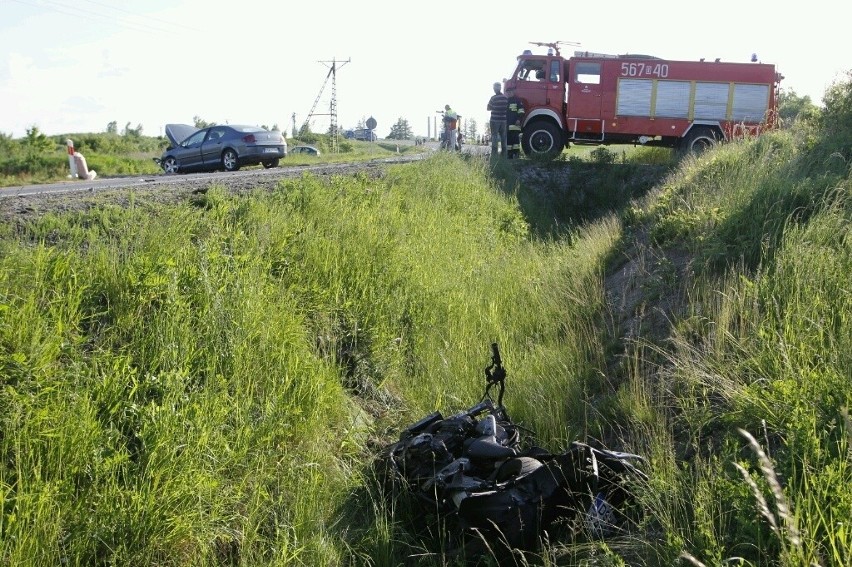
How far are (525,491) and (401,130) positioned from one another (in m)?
88.5

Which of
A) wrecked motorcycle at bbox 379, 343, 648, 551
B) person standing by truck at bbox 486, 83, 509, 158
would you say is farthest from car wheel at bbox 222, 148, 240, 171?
wrecked motorcycle at bbox 379, 343, 648, 551

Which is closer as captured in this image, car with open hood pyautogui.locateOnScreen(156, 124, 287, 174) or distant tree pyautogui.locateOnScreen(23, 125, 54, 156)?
car with open hood pyautogui.locateOnScreen(156, 124, 287, 174)

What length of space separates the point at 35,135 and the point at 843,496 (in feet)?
116

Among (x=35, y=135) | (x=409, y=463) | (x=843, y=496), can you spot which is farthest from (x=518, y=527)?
(x=35, y=135)

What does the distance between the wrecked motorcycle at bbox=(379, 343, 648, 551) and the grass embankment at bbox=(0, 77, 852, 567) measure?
165 millimetres

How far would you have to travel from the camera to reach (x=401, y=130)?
9075 centimetres

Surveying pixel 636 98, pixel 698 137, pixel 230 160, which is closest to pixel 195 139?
pixel 230 160

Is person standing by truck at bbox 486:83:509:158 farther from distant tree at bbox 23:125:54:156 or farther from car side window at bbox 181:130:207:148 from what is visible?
distant tree at bbox 23:125:54:156

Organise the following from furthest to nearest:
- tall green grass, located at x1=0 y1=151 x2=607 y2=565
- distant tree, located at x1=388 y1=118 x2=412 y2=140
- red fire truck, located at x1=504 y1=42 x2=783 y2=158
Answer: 1. distant tree, located at x1=388 y1=118 x2=412 y2=140
2. red fire truck, located at x1=504 y1=42 x2=783 y2=158
3. tall green grass, located at x1=0 y1=151 x2=607 y2=565

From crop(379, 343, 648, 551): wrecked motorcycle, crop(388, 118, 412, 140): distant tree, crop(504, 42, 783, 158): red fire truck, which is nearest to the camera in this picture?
crop(379, 343, 648, 551): wrecked motorcycle

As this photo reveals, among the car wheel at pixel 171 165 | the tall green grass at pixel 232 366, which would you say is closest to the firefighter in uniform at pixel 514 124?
the car wheel at pixel 171 165

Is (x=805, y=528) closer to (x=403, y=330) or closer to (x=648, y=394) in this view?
(x=648, y=394)

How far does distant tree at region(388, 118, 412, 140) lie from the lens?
284 feet

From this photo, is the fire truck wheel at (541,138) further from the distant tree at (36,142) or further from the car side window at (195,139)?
the distant tree at (36,142)
